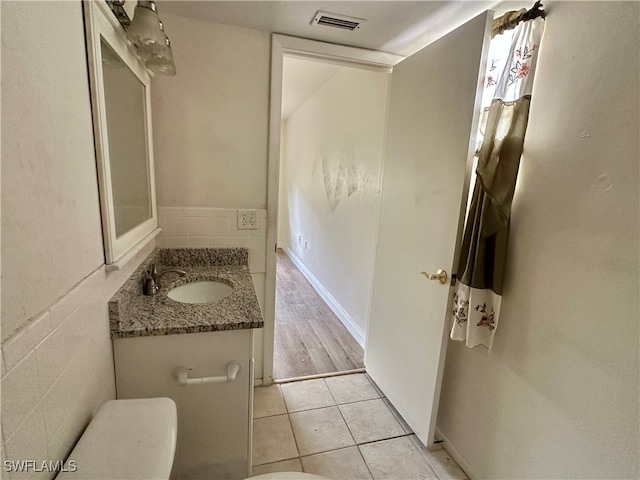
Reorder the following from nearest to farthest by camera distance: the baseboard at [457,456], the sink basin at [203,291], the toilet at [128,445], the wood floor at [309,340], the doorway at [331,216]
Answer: the toilet at [128,445], the baseboard at [457,456], the sink basin at [203,291], the wood floor at [309,340], the doorway at [331,216]

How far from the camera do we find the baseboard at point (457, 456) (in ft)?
4.69

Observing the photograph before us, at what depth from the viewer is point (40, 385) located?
638 millimetres

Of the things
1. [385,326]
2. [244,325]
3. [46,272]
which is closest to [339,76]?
[385,326]

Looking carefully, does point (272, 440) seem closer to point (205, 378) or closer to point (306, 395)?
point (306, 395)

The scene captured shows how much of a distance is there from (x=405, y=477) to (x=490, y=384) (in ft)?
1.99

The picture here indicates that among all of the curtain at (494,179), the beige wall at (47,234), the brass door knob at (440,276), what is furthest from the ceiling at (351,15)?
the brass door knob at (440,276)

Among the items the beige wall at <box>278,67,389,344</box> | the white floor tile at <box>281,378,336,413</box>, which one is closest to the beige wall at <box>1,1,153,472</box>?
the white floor tile at <box>281,378,336,413</box>

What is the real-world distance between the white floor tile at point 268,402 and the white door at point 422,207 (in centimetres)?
65

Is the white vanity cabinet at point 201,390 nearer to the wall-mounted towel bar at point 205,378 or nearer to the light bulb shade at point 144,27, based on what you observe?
the wall-mounted towel bar at point 205,378

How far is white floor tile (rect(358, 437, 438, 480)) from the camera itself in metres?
1.45

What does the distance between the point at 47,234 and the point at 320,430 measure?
62.4 inches

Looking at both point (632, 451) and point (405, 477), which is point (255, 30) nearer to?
point (632, 451)

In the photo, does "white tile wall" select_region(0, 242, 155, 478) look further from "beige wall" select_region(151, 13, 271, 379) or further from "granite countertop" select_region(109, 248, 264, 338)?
"beige wall" select_region(151, 13, 271, 379)

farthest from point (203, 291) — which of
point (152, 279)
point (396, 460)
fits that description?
point (396, 460)
